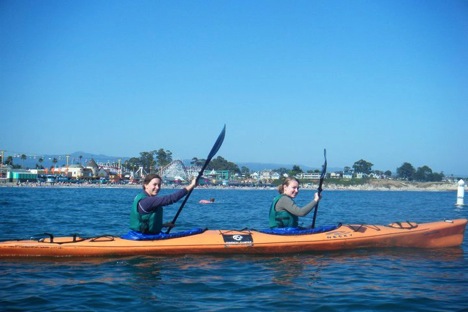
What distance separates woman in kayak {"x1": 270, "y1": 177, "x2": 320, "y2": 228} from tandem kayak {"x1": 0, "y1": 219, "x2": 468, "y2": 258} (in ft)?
0.68

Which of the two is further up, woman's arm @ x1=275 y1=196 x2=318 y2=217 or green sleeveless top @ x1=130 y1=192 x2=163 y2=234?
woman's arm @ x1=275 y1=196 x2=318 y2=217

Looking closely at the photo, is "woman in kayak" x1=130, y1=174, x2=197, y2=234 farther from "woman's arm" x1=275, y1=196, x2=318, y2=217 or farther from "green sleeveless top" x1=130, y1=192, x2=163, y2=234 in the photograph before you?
"woman's arm" x1=275, y1=196, x2=318, y2=217

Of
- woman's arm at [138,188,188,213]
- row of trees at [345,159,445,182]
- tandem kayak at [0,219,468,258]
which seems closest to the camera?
woman's arm at [138,188,188,213]

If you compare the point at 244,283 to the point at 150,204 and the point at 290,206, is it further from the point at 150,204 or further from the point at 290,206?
the point at 290,206

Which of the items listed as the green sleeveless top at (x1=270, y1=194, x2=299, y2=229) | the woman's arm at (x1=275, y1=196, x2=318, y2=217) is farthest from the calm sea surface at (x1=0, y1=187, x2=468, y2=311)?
the woman's arm at (x1=275, y1=196, x2=318, y2=217)

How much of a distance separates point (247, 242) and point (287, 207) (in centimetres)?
100

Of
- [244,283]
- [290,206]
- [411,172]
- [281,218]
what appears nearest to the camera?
[244,283]

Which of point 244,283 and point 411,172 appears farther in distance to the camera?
point 411,172

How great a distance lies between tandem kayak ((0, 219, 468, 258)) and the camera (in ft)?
27.1

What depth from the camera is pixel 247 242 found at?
886 centimetres

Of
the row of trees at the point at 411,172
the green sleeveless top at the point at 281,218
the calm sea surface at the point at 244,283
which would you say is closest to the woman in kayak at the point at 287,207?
the green sleeveless top at the point at 281,218

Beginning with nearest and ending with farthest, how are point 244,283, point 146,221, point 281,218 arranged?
1. point 244,283
2. point 146,221
3. point 281,218

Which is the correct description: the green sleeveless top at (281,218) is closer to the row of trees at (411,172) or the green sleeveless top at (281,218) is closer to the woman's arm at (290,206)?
the woman's arm at (290,206)

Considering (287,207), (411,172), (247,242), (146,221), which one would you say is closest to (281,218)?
(287,207)
